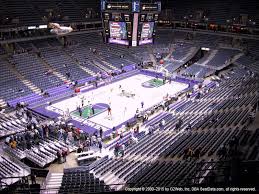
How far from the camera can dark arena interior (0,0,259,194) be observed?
55.1ft

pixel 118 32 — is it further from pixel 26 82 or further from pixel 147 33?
pixel 26 82

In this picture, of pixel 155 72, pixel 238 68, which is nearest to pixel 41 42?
pixel 155 72

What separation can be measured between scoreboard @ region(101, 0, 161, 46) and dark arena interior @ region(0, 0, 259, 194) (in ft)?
0.33

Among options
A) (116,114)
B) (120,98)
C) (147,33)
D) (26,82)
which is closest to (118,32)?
(147,33)

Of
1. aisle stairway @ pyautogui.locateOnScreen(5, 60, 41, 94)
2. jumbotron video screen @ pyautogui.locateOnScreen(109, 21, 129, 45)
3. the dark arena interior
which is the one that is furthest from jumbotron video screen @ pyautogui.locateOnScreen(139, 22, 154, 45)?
aisle stairway @ pyautogui.locateOnScreen(5, 60, 41, 94)

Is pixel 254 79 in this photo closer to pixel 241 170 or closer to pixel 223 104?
pixel 223 104

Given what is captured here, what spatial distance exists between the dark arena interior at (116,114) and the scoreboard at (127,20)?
101mm

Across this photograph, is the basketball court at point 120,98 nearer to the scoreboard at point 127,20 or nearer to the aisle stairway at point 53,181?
the scoreboard at point 127,20

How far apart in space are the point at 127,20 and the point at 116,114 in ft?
31.6

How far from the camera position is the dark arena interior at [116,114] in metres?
16.8

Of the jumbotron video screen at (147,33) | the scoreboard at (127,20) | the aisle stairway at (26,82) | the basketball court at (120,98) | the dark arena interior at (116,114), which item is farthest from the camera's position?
the aisle stairway at (26,82)

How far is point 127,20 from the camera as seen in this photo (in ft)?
102

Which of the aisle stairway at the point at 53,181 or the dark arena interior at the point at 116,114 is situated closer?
the dark arena interior at the point at 116,114

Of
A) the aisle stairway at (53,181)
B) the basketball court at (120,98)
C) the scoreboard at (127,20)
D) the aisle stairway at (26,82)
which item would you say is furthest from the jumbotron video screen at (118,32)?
the aisle stairway at (53,181)
